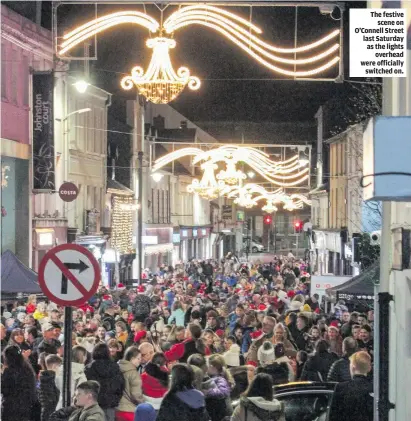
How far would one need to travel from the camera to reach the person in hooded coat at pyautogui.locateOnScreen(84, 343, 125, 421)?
458 inches

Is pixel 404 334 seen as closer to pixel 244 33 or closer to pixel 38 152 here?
pixel 244 33

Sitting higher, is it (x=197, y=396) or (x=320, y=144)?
(x=320, y=144)

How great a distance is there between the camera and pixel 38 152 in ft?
111

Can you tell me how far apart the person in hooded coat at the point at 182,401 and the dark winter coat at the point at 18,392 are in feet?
8.39

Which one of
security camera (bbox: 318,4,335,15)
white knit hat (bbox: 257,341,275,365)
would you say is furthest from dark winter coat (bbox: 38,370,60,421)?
security camera (bbox: 318,4,335,15)

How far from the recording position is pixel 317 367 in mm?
14039

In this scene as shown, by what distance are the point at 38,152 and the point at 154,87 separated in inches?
660

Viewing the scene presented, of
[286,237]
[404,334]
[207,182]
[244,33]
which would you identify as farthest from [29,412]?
[286,237]

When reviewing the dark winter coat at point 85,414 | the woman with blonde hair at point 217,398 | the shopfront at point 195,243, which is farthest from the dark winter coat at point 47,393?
the shopfront at point 195,243

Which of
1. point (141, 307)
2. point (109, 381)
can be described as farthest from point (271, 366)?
point (141, 307)

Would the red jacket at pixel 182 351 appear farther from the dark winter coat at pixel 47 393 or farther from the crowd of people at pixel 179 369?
the dark winter coat at pixel 47 393

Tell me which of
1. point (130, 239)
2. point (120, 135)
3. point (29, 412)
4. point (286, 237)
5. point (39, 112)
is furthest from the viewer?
point (286, 237)

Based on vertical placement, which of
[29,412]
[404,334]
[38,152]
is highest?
[38,152]

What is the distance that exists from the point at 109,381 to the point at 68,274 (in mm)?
2055
